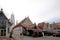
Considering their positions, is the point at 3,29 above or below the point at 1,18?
below

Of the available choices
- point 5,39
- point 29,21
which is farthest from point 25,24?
point 5,39

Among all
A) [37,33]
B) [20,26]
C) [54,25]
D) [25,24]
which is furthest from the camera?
[54,25]

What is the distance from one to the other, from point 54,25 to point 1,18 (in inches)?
1000

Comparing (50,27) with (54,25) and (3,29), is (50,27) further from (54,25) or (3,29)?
(3,29)

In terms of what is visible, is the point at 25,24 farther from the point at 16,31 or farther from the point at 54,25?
the point at 54,25

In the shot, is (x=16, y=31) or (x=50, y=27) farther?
(x=50, y=27)

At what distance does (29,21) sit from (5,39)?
22.9 meters

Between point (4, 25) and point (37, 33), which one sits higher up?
point (4, 25)

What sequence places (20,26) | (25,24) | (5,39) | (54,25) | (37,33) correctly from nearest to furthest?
(5,39)
(37,33)
(20,26)
(25,24)
(54,25)

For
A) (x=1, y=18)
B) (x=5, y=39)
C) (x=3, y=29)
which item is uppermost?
(x=1, y=18)

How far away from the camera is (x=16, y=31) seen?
4841cm

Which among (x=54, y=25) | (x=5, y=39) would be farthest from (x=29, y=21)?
(x=5, y=39)

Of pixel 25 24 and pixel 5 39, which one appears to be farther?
pixel 25 24

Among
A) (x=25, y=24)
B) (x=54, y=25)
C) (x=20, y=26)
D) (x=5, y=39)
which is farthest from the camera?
(x=54, y=25)
